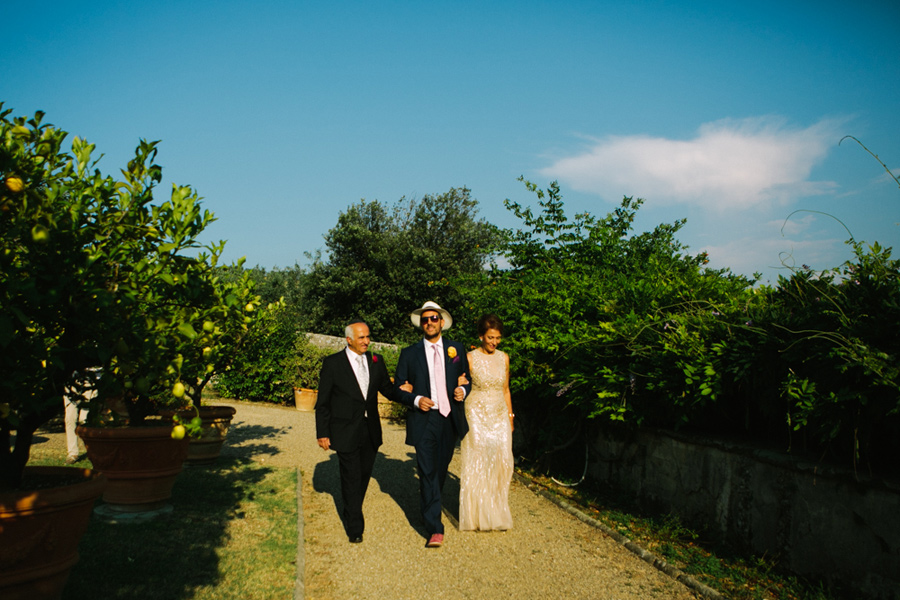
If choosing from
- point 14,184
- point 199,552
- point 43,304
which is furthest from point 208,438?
point 14,184

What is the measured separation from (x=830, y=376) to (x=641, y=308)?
108 inches

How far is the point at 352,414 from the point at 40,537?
2.95 metres

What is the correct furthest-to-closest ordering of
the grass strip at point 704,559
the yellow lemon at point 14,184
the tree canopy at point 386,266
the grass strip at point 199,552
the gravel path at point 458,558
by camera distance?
1. the tree canopy at point 386,266
2. the gravel path at point 458,558
3. the grass strip at point 704,559
4. the grass strip at point 199,552
5. the yellow lemon at point 14,184

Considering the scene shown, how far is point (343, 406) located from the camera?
5.99 metres

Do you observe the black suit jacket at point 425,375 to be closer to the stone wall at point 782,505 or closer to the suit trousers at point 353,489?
the suit trousers at point 353,489

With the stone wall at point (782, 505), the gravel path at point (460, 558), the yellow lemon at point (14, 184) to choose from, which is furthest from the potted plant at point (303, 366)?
the yellow lemon at point (14, 184)

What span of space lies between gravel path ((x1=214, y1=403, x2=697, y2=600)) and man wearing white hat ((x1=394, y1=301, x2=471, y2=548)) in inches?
20.9

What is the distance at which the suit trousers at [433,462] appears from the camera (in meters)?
5.75

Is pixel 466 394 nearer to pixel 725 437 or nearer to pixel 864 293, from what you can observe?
pixel 725 437

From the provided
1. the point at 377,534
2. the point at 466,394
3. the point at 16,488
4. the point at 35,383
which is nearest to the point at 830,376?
the point at 466,394

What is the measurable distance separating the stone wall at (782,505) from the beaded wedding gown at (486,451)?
1.65 metres

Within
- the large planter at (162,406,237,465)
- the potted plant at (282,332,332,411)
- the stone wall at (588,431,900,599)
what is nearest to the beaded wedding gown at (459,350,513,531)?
the stone wall at (588,431,900,599)

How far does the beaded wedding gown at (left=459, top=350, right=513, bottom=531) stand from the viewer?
6.20 metres

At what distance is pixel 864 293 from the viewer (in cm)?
432
